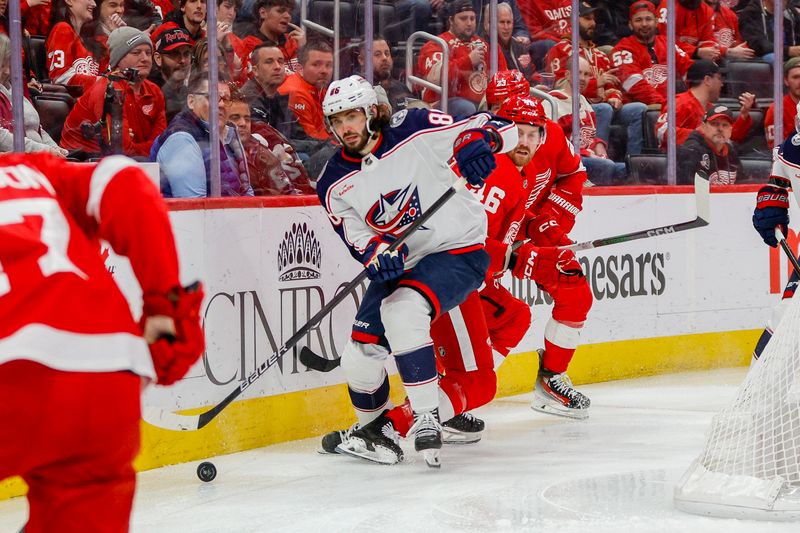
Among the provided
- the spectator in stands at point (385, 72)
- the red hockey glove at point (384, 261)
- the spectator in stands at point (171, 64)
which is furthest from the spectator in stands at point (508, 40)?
the red hockey glove at point (384, 261)

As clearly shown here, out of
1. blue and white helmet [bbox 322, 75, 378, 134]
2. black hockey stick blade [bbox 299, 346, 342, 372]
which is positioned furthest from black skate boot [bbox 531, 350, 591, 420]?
blue and white helmet [bbox 322, 75, 378, 134]

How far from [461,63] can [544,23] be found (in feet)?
2.08

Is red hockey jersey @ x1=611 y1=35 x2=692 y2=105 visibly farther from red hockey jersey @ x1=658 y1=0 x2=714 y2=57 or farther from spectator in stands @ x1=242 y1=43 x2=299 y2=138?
spectator in stands @ x1=242 y1=43 x2=299 y2=138

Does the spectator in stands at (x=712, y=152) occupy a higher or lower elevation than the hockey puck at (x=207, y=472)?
higher

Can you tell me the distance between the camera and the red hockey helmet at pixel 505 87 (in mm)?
4332

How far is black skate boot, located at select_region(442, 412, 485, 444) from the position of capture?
4.13 metres

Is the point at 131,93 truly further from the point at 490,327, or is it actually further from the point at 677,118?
the point at 677,118

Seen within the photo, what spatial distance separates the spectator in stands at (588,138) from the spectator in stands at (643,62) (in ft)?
1.06

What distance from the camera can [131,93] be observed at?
12.6ft

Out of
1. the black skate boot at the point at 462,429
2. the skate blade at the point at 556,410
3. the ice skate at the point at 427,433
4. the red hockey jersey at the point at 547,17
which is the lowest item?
the skate blade at the point at 556,410

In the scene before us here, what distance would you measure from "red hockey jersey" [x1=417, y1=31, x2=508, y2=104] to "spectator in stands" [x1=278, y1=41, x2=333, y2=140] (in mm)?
565

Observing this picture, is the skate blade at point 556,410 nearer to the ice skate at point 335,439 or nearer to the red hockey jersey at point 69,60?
the ice skate at point 335,439

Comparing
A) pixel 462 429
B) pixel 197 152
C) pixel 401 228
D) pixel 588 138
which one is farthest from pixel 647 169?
pixel 197 152

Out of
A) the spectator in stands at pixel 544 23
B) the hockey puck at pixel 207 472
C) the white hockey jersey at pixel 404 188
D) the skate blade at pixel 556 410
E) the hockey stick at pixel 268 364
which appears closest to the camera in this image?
the hockey stick at pixel 268 364
